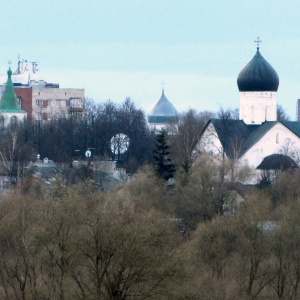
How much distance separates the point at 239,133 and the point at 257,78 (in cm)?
241

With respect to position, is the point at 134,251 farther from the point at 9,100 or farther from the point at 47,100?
the point at 47,100

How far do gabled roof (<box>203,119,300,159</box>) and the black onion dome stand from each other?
133 cm

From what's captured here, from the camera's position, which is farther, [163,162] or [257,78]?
[257,78]

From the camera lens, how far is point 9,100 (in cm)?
8938

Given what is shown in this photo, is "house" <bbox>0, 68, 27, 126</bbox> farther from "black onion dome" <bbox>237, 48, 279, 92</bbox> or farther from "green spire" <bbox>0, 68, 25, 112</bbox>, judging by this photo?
"black onion dome" <bbox>237, 48, 279, 92</bbox>

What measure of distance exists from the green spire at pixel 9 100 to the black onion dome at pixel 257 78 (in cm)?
1905

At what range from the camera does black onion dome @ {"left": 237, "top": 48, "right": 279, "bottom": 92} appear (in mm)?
70938

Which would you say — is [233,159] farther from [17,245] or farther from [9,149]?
[17,245]

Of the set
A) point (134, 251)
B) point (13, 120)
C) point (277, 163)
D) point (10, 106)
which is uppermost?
point (10, 106)

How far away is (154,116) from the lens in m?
105

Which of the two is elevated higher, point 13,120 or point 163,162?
point 13,120

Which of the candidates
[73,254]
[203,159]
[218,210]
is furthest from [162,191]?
[73,254]

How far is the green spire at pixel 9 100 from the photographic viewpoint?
88.6 m

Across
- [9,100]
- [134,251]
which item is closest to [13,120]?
[9,100]
